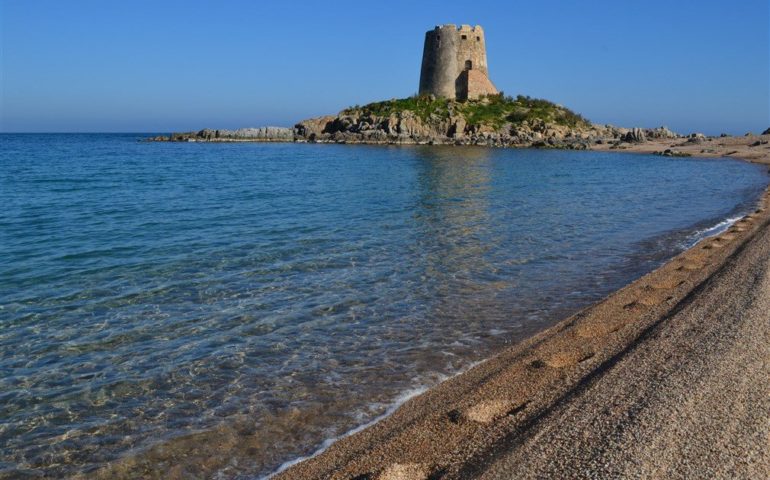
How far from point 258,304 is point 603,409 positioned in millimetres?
6066

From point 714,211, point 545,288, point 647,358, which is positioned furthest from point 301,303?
point 714,211

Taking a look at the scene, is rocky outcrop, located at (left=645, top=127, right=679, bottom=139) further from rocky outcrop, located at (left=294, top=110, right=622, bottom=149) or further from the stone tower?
the stone tower

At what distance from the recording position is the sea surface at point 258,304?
595 centimetres

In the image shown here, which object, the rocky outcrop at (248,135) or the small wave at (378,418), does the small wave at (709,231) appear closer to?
the small wave at (378,418)

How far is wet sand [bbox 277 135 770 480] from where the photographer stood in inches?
166

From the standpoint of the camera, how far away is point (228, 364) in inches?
291

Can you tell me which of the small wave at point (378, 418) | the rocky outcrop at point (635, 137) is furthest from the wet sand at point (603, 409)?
the rocky outcrop at point (635, 137)

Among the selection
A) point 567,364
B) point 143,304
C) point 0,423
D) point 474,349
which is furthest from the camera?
point 143,304

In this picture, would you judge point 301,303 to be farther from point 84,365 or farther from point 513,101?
point 513,101

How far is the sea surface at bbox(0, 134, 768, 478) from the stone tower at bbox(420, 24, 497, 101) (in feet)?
187

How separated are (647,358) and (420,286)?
5094mm

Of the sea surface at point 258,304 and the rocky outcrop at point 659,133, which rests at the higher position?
the rocky outcrop at point 659,133

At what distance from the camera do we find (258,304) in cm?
960

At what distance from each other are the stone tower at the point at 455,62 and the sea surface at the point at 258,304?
57.1 metres
